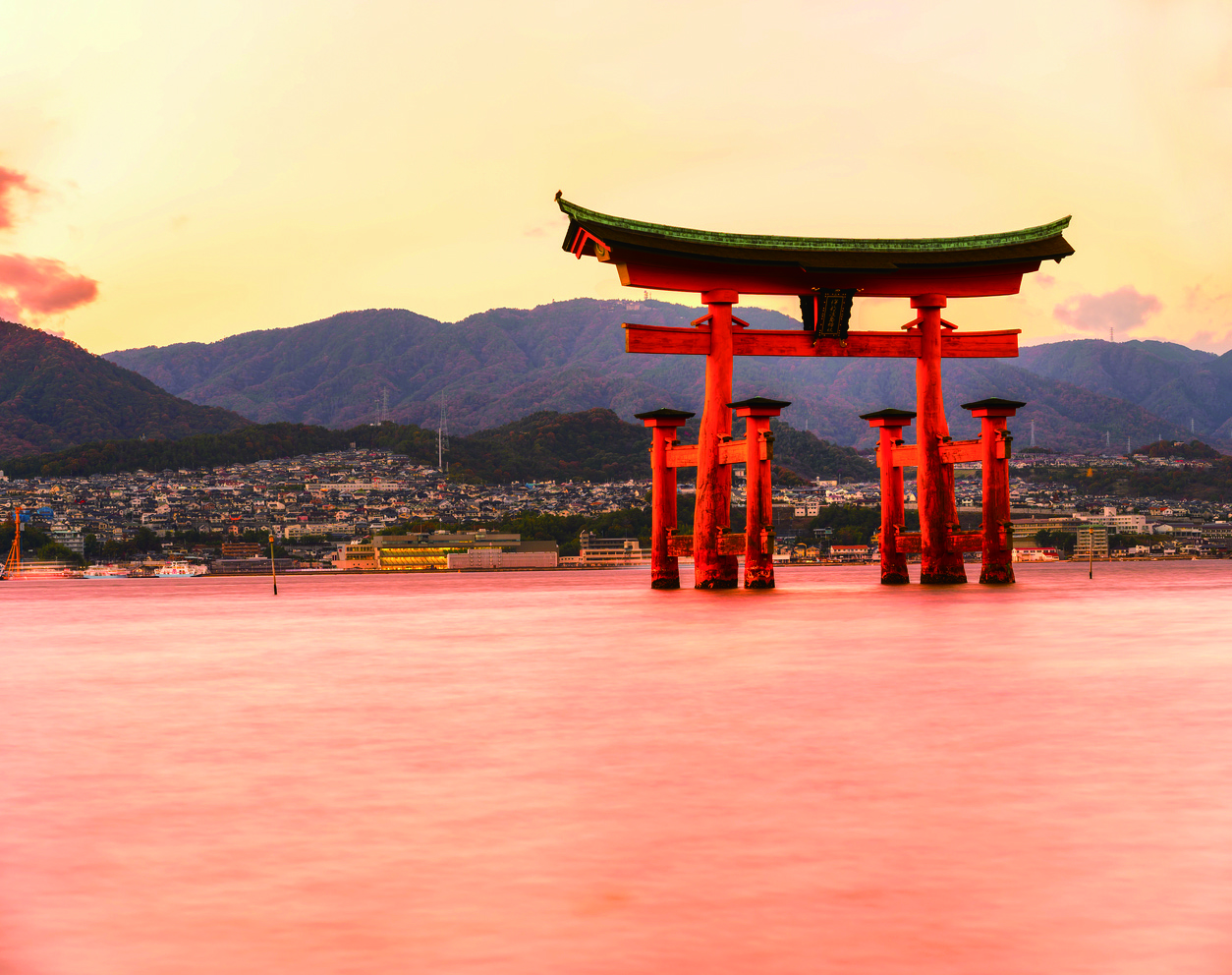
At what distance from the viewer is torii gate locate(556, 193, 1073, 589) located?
33.6 m

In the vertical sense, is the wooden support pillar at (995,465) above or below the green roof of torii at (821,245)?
below

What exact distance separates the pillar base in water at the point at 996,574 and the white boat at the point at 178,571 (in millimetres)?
115040

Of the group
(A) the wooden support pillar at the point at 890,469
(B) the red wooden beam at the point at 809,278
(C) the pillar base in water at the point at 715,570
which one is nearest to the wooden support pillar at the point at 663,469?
(C) the pillar base in water at the point at 715,570

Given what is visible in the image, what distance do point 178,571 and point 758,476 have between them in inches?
4759

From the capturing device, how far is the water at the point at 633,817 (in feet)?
19.3

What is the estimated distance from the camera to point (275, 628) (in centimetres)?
3594

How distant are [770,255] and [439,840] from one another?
93.9 ft

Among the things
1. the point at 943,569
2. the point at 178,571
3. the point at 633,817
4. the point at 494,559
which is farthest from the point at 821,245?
the point at 178,571

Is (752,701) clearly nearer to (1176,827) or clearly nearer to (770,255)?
(1176,827)

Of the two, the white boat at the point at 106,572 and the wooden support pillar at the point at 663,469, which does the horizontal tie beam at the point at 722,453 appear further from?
the white boat at the point at 106,572

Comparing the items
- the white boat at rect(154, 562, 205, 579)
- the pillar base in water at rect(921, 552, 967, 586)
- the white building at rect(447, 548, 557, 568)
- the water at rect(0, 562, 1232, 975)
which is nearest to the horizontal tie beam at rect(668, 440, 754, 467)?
the pillar base in water at rect(921, 552, 967, 586)

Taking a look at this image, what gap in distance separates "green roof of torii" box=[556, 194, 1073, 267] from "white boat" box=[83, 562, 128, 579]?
124m

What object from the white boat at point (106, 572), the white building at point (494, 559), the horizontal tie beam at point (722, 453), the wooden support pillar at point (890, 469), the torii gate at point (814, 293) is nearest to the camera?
the horizontal tie beam at point (722, 453)

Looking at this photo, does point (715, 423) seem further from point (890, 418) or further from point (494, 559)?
point (494, 559)
